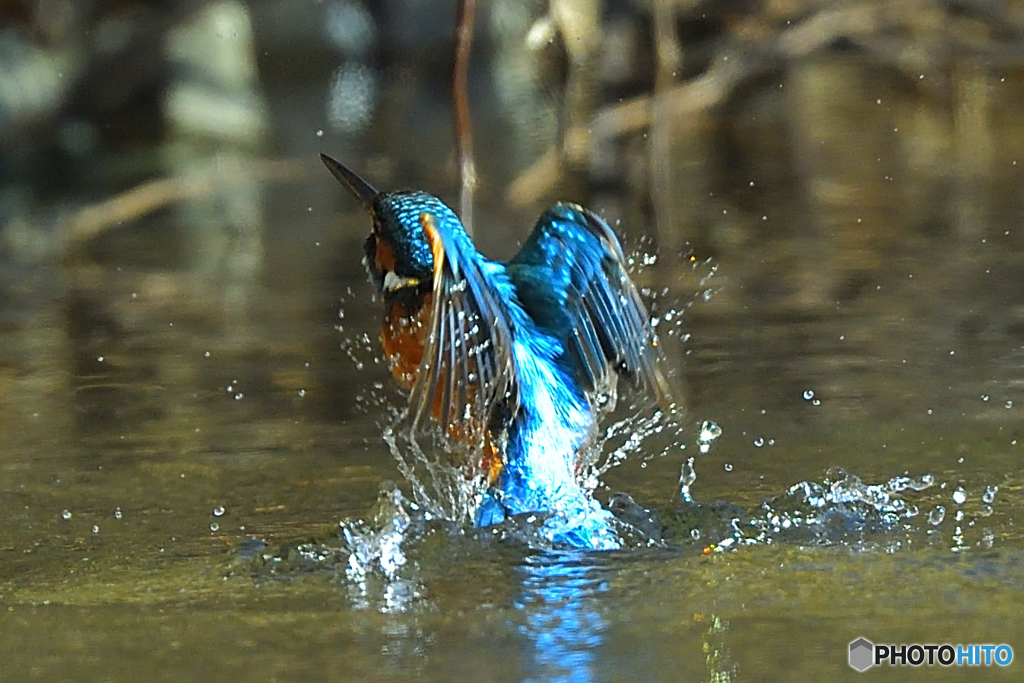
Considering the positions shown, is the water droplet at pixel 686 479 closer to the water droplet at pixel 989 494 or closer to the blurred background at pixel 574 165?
the blurred background at pixel 574 165

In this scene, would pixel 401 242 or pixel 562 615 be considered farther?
pixel 401 242

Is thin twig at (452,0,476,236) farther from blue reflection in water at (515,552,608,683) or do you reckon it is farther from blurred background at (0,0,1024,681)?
blue reflection in water at (515,552,608,683)

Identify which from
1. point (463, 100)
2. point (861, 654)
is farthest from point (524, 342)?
point (861, 654)

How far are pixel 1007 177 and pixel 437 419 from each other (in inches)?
192

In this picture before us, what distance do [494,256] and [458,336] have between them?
291cm

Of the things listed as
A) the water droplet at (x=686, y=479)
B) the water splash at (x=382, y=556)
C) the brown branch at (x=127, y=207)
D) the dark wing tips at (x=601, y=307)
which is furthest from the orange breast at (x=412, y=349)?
the brown branch at (x=127, y=207)

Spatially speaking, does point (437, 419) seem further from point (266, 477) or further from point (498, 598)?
point (266, 477)

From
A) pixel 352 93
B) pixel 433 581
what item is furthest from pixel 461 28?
pixel 352 93

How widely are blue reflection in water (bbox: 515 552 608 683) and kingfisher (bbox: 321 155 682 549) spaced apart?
14 centimetres

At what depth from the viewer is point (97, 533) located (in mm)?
3334

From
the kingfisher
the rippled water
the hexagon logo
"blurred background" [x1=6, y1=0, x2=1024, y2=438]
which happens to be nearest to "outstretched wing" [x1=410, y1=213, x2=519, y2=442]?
the kingfisher

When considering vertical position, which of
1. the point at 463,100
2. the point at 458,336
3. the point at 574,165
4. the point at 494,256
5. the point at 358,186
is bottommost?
the point at 458,336

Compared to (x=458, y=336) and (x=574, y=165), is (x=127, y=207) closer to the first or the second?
(x=574, y=165)

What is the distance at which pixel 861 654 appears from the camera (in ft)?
8.09
